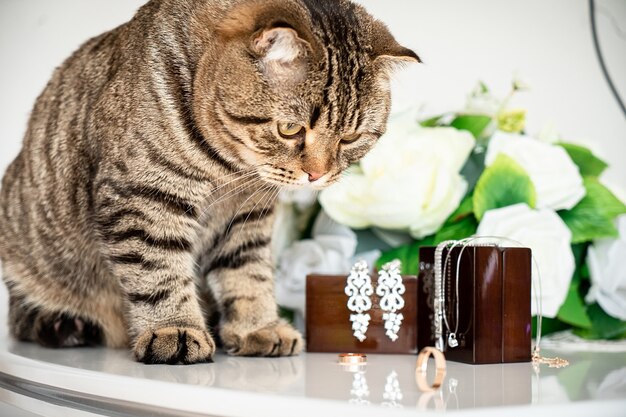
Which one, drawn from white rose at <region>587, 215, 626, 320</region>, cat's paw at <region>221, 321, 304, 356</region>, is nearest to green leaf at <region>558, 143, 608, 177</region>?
white rose at <region>587, 215, 626, 320</region>

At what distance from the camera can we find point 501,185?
4.33 feet

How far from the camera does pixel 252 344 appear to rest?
3.81 feet

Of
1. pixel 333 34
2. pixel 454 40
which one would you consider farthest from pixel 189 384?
pixel 454 40

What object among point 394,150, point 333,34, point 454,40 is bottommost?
point 394,150

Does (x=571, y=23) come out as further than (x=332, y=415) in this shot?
Yes

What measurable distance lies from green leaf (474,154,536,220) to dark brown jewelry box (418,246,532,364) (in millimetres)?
248

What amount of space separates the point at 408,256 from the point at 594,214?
343 mm

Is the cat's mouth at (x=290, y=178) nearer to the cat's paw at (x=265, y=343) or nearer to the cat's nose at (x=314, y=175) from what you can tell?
the cat's nose at (x=314, y=175)

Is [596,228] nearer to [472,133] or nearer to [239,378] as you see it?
[472,133]

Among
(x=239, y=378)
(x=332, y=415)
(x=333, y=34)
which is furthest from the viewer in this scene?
(x=333, y=34)

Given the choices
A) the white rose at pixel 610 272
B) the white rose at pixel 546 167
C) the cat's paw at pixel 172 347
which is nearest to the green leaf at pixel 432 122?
the white rose at pixel 546 167

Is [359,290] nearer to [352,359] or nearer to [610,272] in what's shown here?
[352,359]

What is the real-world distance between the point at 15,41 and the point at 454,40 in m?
0.90

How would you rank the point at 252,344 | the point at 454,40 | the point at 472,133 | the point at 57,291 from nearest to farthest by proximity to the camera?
the point at 252,344 → the point at 57,291 → the point at 472,133 → the point at 454,40
